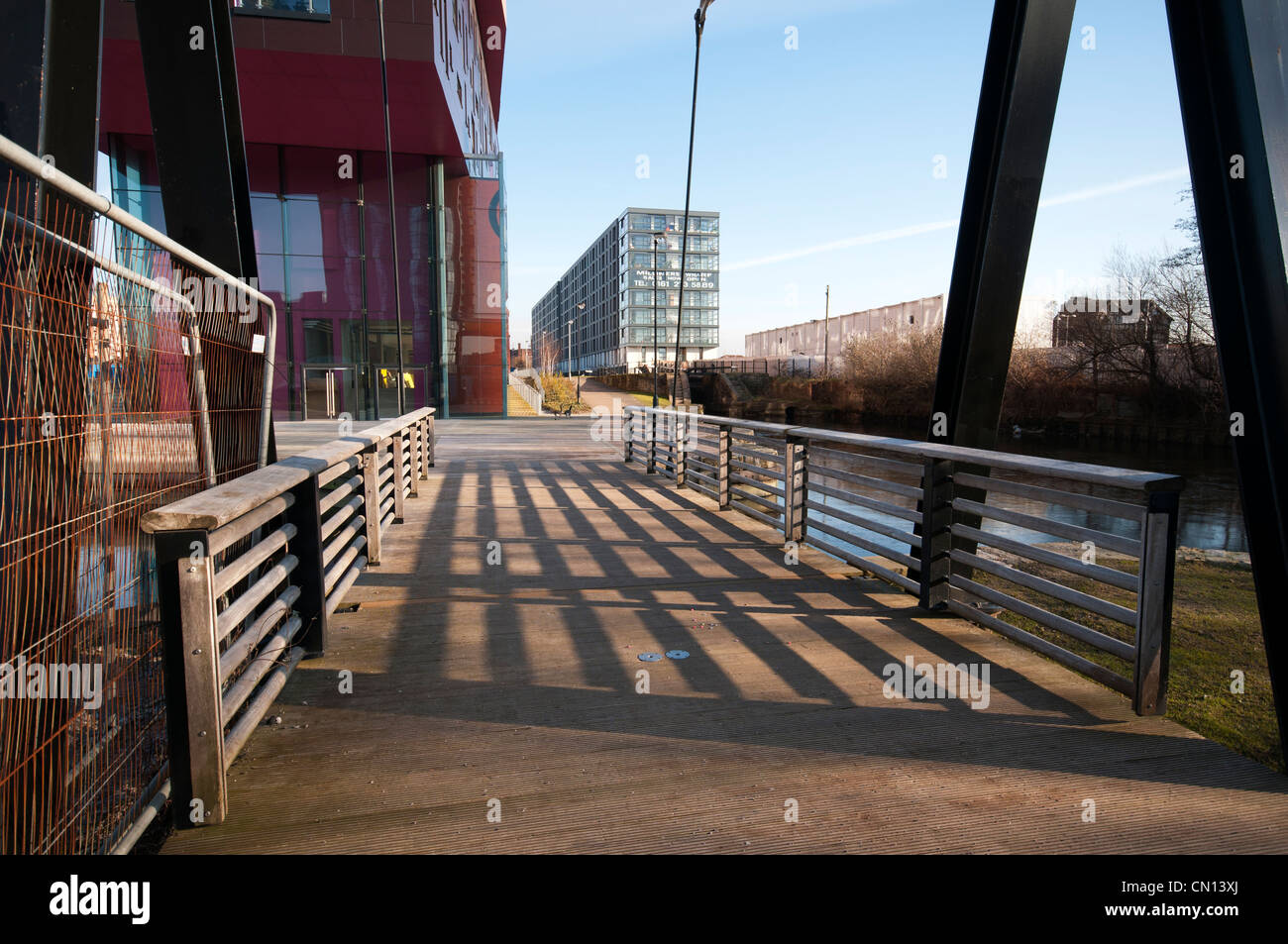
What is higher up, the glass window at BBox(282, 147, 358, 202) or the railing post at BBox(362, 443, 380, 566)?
the glass window at BBox(282, 147, 358, 202)

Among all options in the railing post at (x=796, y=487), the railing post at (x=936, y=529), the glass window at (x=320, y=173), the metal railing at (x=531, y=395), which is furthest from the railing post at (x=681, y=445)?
the metal railing at (x=531, y=395)

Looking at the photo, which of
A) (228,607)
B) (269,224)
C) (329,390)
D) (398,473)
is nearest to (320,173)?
(269,224)

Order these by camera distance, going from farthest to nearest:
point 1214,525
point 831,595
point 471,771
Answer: point 1214,525 → point 831,595 → point 471,771

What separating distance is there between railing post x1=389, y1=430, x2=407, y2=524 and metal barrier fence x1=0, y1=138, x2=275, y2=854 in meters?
5.51

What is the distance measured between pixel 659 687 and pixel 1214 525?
55.4 feet

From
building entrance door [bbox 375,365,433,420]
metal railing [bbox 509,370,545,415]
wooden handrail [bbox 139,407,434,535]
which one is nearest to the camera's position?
wooden handrail [bbox 139,407,434,535]

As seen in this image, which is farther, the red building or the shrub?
the shrub

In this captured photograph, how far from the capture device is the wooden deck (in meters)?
2.79

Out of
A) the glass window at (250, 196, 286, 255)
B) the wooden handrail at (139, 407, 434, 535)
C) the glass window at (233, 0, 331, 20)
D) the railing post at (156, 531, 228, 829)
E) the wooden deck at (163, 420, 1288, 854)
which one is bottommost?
the wooden deck at (163, 420, 1288, 854)

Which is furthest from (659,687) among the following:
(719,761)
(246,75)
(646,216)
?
(646,216)

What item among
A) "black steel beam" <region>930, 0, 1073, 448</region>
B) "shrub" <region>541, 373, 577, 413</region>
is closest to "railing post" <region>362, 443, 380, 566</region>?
"black steel beam" <region>930, 0, 1073, 448</region>

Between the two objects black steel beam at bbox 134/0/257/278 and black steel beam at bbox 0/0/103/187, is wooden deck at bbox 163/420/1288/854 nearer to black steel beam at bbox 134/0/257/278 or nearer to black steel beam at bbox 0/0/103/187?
black steel beam at bbox 134/0/257/278
